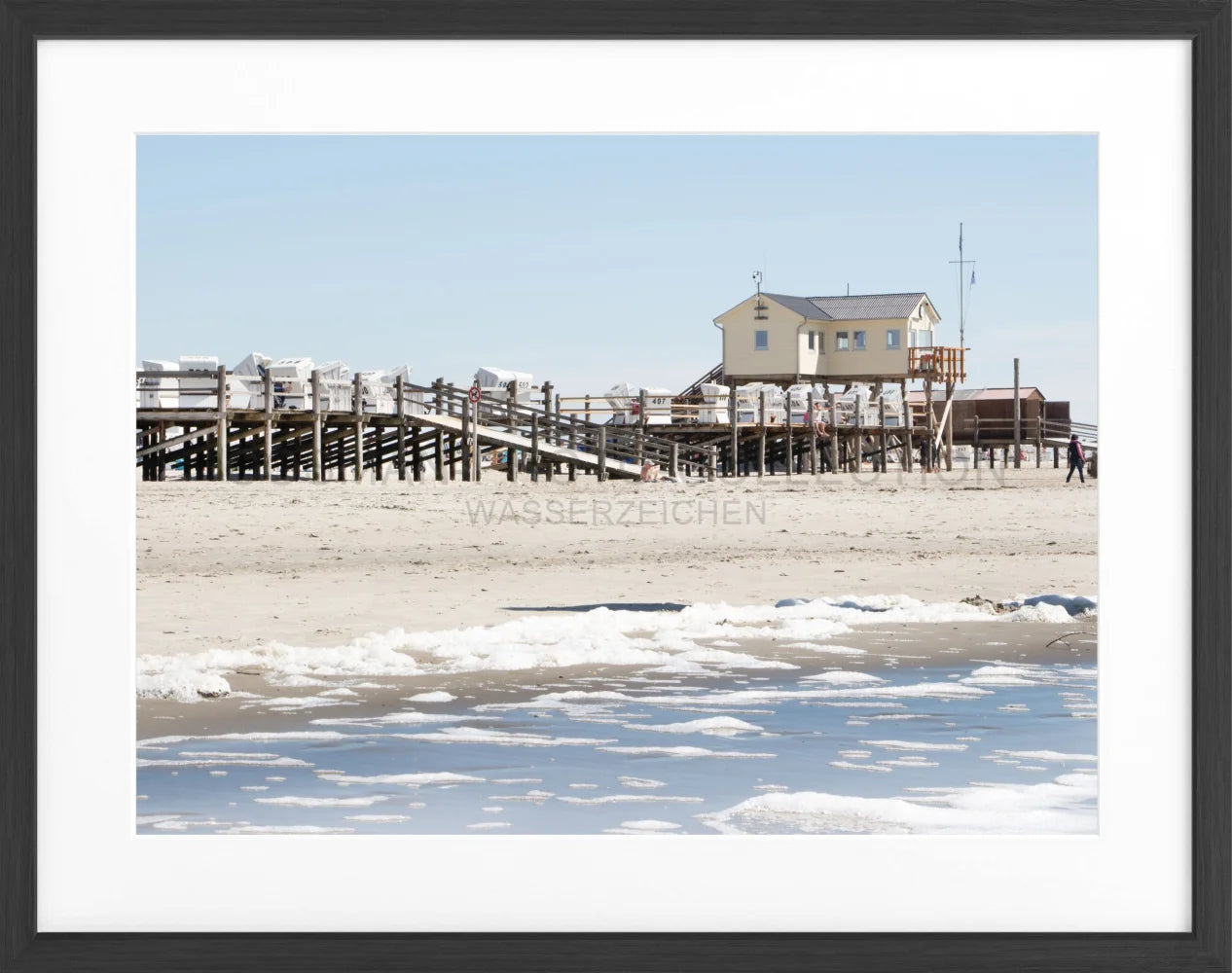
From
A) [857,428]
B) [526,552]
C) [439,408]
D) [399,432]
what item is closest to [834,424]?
[857,428]

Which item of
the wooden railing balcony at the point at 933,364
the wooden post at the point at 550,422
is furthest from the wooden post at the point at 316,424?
the wooden railing balcony at the point at 933,364

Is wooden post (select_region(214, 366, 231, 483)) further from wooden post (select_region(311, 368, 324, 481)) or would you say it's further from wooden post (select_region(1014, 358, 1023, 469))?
wooden post (select_region(1014, 358, 1023, 469))

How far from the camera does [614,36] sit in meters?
3.62

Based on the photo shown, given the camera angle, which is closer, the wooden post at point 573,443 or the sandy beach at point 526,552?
the sandy beach at point 526,552

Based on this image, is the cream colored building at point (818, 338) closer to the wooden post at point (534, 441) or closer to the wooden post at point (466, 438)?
the wooden post at point (534, 441)

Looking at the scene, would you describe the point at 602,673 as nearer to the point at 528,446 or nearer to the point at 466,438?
the point at 466,438

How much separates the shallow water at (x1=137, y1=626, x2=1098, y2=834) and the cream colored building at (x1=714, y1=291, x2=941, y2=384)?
25401 mm

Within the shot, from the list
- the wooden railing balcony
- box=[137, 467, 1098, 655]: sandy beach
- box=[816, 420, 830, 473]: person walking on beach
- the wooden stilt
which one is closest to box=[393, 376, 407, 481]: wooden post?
the wooden stilt

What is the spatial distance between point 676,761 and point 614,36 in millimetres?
3801

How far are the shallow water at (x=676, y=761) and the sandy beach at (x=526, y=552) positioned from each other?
286 cm

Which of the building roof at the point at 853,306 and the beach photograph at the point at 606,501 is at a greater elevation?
the building roof at the point at 853,306

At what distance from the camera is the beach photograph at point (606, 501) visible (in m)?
5.99
